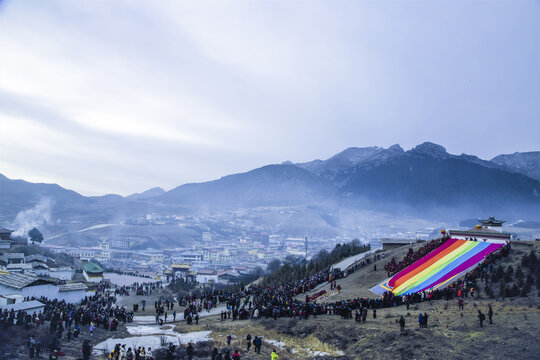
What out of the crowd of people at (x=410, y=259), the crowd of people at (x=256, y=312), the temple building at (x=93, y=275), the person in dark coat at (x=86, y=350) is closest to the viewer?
the person in dark coat at (x=86, y=350)

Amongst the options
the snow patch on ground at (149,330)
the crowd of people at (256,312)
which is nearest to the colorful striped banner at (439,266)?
the crowd of people at (256,312)

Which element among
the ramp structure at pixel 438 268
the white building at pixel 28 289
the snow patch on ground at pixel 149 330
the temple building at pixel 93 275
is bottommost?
the temple building at pixel 93 275

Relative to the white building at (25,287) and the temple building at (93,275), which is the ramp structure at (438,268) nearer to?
the white building at (25,287)

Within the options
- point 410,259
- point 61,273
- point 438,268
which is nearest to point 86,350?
point 438,268

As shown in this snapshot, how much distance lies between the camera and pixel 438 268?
120 feet

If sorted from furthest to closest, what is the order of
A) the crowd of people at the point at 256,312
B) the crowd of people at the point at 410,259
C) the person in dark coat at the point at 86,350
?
the crowd of people at the point at 410,259
the crowd of people at the point at 256,312
the person in dark coat at the point at 86,350

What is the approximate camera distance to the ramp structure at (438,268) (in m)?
33.4

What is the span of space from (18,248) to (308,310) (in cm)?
6232

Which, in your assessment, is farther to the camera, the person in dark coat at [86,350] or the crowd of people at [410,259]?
the crowd of people at [410,259]

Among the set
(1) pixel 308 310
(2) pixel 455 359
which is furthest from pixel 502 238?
(2) pixel 455 359

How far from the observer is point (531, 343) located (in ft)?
59.5

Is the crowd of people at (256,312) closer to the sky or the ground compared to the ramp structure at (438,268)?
closer to the ground

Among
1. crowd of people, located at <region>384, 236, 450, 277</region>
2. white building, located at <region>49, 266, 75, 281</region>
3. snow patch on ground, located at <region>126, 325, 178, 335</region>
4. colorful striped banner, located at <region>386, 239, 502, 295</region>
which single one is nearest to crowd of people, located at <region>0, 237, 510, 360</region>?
snow patch on ground, located at <region>126, 325, 178, 335</region>

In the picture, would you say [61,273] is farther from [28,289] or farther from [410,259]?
[410,259]
